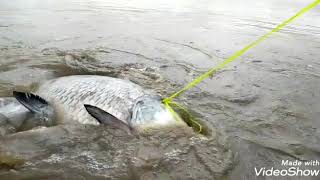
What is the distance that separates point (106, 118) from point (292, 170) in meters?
1.75

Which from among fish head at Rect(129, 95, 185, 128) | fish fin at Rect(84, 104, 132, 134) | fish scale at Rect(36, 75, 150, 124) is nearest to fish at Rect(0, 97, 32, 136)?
fish scale at Rect(36, 75, 150, 124)

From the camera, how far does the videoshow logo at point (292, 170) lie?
277 cm

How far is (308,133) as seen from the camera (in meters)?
3.39

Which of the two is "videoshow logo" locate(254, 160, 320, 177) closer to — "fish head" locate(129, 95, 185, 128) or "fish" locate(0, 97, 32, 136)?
"fish head" locate(129, 95, 185, 128)

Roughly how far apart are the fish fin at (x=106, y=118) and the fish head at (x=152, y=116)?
0.12 meters

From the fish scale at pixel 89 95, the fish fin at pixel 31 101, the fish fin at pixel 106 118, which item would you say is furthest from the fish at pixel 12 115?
the fish fin at pixel 106 118

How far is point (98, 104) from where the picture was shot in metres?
3.75

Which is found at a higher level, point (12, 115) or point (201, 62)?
point (201, 62)

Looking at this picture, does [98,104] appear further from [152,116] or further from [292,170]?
[292,170]

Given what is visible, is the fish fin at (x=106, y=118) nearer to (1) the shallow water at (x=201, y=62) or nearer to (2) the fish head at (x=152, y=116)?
(2) the fish head at (x=152, y=116)

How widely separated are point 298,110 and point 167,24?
5205 millimetres

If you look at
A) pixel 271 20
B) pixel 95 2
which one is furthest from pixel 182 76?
pixel 95 2

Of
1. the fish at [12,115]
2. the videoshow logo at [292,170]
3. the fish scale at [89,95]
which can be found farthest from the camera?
the fish scale at [89,95]

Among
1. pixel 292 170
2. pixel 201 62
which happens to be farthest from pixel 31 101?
pixel 201 62
